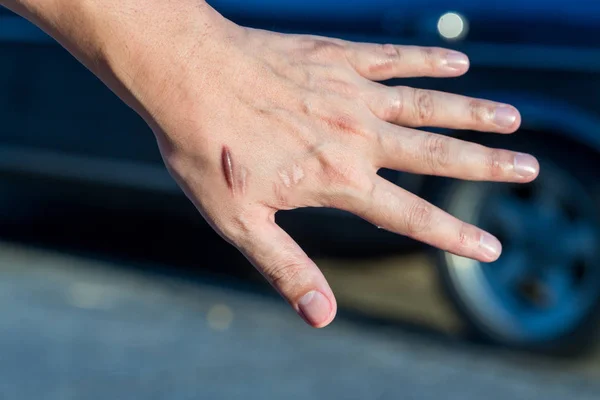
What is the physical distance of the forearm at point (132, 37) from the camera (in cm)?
154

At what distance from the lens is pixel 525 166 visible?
159 centimetres

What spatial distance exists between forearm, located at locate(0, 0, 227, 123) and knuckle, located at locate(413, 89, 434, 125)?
1.16 feet

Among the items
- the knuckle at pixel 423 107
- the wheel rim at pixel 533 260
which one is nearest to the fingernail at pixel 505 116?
the knuckle at pixel 423 107

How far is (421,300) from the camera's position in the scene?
4.50 metres

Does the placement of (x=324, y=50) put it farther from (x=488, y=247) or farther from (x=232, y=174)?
(x=488, y=247)

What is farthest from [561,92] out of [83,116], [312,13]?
[83,116]

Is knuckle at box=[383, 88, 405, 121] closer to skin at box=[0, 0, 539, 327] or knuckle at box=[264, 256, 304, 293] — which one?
skin at box=[0, 0, 539, 327]

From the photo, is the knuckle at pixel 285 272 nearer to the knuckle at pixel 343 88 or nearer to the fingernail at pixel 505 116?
the knuckle at pixel 343 88

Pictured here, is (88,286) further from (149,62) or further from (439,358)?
(149,62)

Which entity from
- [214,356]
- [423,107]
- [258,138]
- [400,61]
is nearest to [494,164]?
[423,107]

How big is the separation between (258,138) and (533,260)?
2.55m

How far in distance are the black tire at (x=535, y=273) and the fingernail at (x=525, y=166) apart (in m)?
2.22

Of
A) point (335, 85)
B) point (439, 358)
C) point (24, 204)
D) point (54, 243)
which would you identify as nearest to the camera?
point (335, 85)

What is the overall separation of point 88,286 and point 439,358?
176 centimetres
